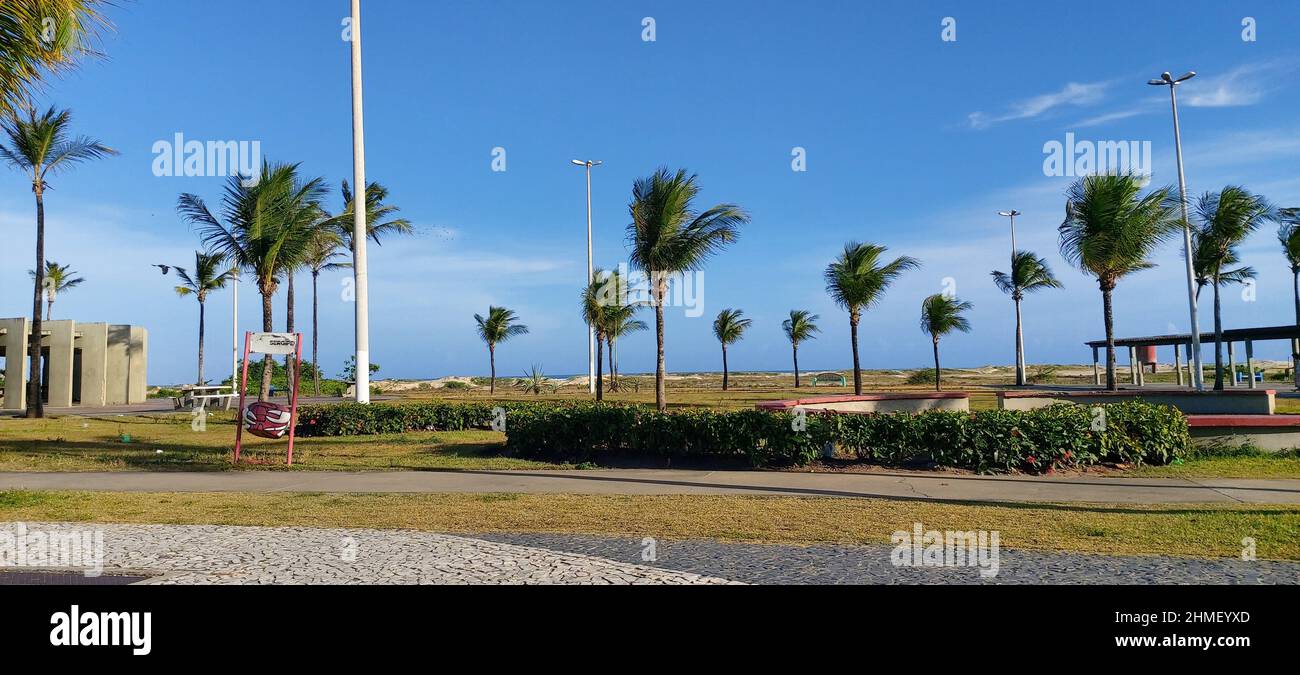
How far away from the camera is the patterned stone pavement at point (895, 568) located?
17.9 feet

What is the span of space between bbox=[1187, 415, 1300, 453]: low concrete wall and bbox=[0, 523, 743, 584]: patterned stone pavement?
11195mm

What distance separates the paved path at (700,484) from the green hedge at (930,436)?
62 cm

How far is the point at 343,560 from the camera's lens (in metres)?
6.18

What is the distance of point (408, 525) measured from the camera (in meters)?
7.91

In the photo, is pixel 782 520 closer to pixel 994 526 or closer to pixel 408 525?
pixel 994 526

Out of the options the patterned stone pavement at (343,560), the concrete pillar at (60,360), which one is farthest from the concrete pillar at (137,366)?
the patterned stone pavement at (343,560)

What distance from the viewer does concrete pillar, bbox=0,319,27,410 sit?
31.5 meters

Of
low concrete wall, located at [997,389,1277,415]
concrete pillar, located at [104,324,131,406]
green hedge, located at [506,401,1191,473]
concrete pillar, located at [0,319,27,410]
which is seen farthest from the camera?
concrete pillar, located at [104,324,131,406]

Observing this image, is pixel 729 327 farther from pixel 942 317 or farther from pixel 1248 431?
pixel 1248 431

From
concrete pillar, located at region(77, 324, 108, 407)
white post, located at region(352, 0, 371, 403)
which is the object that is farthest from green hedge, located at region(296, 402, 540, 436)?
concrete pillar, located at region(77, 324, 108, 407)

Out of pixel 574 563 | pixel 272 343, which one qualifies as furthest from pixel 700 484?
pixel 272 343

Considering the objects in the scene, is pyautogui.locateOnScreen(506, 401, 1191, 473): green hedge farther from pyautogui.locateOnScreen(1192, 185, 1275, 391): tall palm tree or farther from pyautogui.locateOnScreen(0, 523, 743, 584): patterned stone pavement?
pyautogui.locateOnScreen(1192, 185, 1275, 391): tall palm tree

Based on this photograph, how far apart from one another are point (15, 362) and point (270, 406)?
24.6 meters
